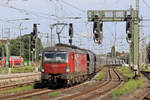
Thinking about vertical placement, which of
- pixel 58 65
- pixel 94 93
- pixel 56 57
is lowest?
pixel 94 93

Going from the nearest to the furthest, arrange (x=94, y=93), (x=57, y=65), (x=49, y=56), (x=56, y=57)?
1. (x=94, y=93)
2. (x=57, y=65)
3. (x=56, y=57)
4. (x=49, y=56)

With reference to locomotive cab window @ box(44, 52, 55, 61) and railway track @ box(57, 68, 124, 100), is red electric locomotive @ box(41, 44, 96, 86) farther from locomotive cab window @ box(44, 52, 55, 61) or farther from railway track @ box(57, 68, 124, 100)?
railway track @ box(57, 68, 124, 100)

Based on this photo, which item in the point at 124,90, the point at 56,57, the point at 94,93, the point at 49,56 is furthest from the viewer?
the point at 49,56

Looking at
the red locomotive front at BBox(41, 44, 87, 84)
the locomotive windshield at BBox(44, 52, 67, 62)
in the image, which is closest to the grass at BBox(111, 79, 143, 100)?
the red locomotive front at BBox(41, 44, 87, 84)

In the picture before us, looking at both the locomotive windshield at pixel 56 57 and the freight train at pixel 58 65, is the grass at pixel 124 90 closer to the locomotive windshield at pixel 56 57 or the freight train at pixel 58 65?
the freight train at pixel 58 65

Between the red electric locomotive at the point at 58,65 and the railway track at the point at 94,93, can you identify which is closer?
the railway track at the point at 94,93

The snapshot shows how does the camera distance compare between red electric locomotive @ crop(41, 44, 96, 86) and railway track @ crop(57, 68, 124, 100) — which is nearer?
railway track @ crop(57, 68, 124, 100)

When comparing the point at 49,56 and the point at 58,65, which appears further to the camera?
the point at 49,56

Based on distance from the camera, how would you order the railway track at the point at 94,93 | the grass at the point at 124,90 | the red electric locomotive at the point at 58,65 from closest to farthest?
the railway track at the point at 94,93, the grass at the point at 124,90, the red electric locomotive at the point at 58,65

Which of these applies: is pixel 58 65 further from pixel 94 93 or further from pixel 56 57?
pixel 94 93

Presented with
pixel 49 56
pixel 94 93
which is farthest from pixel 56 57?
pixel 94 93

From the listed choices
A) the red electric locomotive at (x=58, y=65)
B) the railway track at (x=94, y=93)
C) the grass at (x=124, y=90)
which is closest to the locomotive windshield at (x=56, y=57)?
the red electric locomotive at (x=58, y=65)

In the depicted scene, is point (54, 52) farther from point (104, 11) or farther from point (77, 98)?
point (104, 11)

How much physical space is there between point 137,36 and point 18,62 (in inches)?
1922
